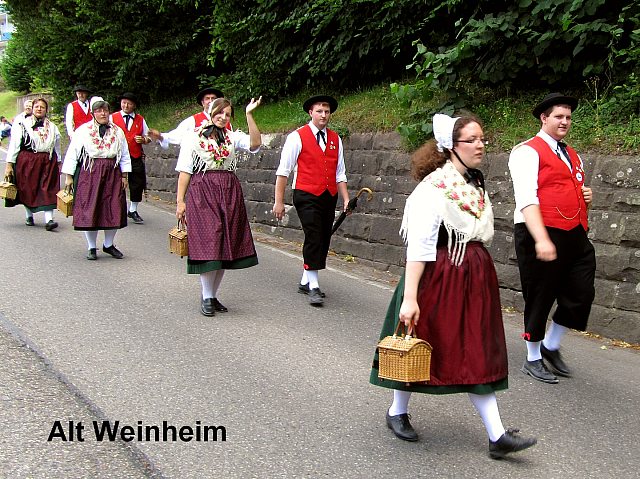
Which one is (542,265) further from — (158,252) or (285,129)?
(285,129)

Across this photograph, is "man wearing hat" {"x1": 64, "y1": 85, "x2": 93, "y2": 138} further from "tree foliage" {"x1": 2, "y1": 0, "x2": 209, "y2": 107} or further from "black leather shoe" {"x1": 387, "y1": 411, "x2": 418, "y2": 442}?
"black leather shoe" {"x1": 387, "y1": 411, "x2": 418, "y2": 442}

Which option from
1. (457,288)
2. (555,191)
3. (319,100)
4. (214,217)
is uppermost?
(319,100)

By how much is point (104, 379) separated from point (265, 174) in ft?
23.8

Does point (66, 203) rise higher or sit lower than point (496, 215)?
lower

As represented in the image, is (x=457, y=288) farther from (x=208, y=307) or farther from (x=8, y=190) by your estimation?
(x=8, y=190)

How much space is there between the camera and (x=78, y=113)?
1323 centimetres

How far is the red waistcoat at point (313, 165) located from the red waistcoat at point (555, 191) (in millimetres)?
2721

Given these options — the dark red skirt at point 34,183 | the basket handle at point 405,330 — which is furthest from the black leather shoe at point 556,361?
the dark red skirt at point 34,183

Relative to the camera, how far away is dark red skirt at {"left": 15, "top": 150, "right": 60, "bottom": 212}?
11781 mm

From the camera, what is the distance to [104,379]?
5.16 m

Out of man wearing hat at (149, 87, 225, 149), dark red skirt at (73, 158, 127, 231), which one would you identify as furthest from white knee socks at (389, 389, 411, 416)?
dark red skirt at (73, 158, 127, 231)

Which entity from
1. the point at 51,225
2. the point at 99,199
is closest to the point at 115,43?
the point at 51,225

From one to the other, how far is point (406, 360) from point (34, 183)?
30.2 ft

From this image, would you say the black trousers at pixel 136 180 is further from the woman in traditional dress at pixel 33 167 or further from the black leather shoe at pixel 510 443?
the black leather shoe at pixel 510 443
